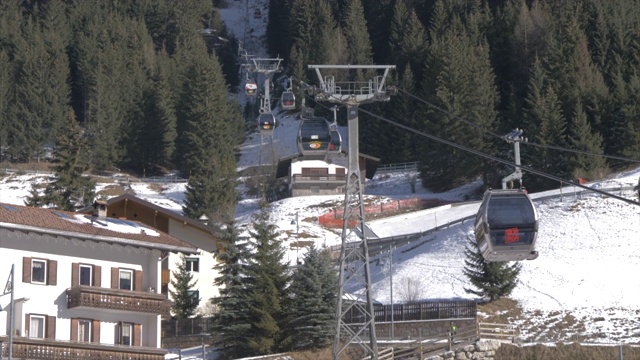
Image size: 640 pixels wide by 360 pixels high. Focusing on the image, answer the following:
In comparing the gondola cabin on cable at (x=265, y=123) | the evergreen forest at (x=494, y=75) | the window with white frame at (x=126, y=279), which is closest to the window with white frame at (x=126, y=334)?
the window with white frame at (x=126, y=279)

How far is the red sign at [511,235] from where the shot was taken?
91.3 feet

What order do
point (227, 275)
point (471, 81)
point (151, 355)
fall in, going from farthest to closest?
point (471, 81)
point (227, 275)
point (151, 355)

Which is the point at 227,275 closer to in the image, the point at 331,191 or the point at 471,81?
the point at 331,191

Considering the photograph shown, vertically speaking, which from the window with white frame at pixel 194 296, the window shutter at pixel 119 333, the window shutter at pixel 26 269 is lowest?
the window shutter at pixel 119 333

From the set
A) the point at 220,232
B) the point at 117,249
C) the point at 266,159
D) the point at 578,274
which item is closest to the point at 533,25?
the point at 266,159

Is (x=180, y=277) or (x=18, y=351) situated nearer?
(x=18, y=351)

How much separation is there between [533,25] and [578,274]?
60.0m

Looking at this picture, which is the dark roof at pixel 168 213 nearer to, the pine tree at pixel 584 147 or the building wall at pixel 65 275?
the building wall at pixel 65 275

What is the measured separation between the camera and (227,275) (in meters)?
49.9

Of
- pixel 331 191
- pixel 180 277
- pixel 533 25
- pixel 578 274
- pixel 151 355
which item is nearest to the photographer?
pixel 151 355

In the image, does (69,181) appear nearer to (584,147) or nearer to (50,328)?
(584,147)

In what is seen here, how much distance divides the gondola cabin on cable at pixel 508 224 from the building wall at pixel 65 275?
19.3 m

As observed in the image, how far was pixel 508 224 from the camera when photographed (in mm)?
27766

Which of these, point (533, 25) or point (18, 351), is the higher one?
point (533, 25)
